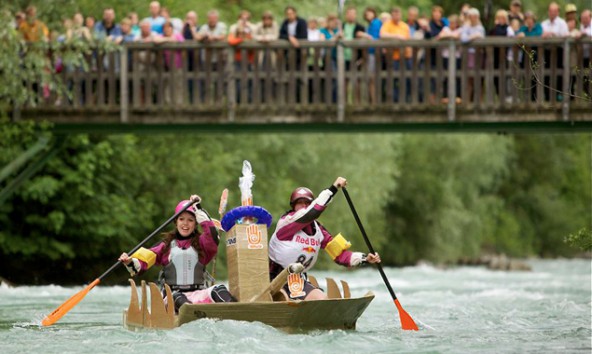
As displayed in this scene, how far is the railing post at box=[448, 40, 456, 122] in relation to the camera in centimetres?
2161

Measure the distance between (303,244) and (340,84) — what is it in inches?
292

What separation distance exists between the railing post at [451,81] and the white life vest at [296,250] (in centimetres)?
723

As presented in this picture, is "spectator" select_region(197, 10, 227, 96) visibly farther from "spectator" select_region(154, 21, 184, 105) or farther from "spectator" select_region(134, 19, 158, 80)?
"spectator" select_region(134, 19, 158, 80)

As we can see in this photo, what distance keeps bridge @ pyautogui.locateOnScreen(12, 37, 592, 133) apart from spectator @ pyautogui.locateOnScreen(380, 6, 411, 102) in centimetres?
3

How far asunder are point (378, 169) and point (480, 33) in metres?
13.8

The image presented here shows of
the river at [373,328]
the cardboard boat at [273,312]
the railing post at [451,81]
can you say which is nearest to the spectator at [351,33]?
the railing post at [451,81]

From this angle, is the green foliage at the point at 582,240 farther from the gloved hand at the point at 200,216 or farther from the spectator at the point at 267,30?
the spectator at the point at 267,30

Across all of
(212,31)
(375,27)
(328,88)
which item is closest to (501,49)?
(375,27)

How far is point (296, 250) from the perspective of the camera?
1477 cm

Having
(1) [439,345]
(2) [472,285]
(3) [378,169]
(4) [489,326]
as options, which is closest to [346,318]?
(1) [439,345]

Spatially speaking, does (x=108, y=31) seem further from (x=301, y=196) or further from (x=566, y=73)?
(x=301, y=196)

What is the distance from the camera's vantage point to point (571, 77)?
20.4 meters

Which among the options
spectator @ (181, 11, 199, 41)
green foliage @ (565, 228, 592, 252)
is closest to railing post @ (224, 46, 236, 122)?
spectator @ (181, 11, 199, 41)

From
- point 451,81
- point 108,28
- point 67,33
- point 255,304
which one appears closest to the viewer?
point 255,304
